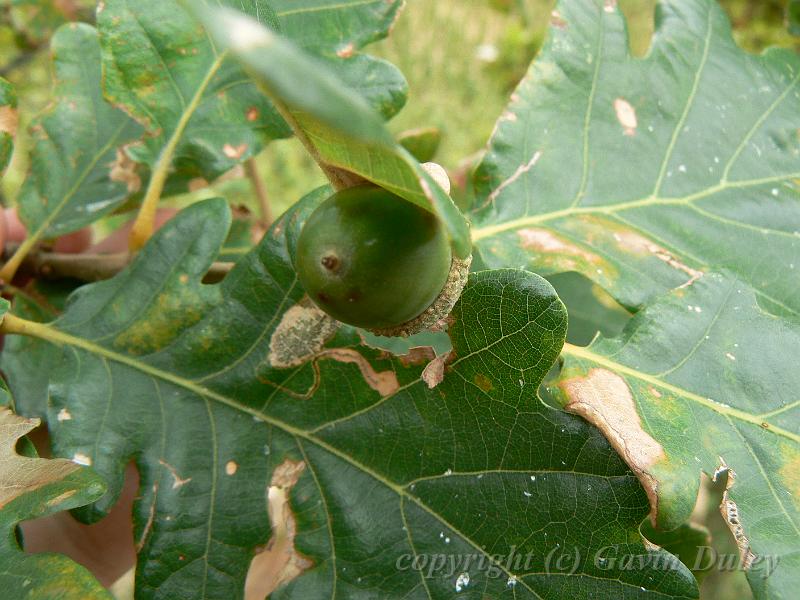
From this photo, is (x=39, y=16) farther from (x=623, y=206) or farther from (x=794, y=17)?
(x=794, y=17)

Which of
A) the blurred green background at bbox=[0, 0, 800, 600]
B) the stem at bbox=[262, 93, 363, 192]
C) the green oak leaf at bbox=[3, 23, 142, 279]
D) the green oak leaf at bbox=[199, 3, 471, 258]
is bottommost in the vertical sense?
the blurred green background at bbox=[0, 0, 800, 600]

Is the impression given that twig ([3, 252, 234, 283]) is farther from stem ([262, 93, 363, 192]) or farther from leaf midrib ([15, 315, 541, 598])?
stem ([262, 93, 363, 192])

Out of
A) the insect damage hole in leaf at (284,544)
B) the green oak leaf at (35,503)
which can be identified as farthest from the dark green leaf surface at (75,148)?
the insect damage hole in leaf at (284,544)

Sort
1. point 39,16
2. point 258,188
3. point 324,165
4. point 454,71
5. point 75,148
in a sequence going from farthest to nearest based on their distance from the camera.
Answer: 1. point 454,71
2. point 39,16
3. point 258,188
4. point 75,148
5. point 324,165

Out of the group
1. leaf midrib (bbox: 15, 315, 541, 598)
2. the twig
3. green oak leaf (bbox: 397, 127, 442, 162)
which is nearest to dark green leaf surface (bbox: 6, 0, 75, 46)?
the twig

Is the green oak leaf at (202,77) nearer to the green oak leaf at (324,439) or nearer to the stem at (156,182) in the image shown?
the stem at (156,182)

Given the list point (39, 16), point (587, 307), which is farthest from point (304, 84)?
point (39, 16)

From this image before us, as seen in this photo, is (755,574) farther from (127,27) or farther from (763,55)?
(127,27)
